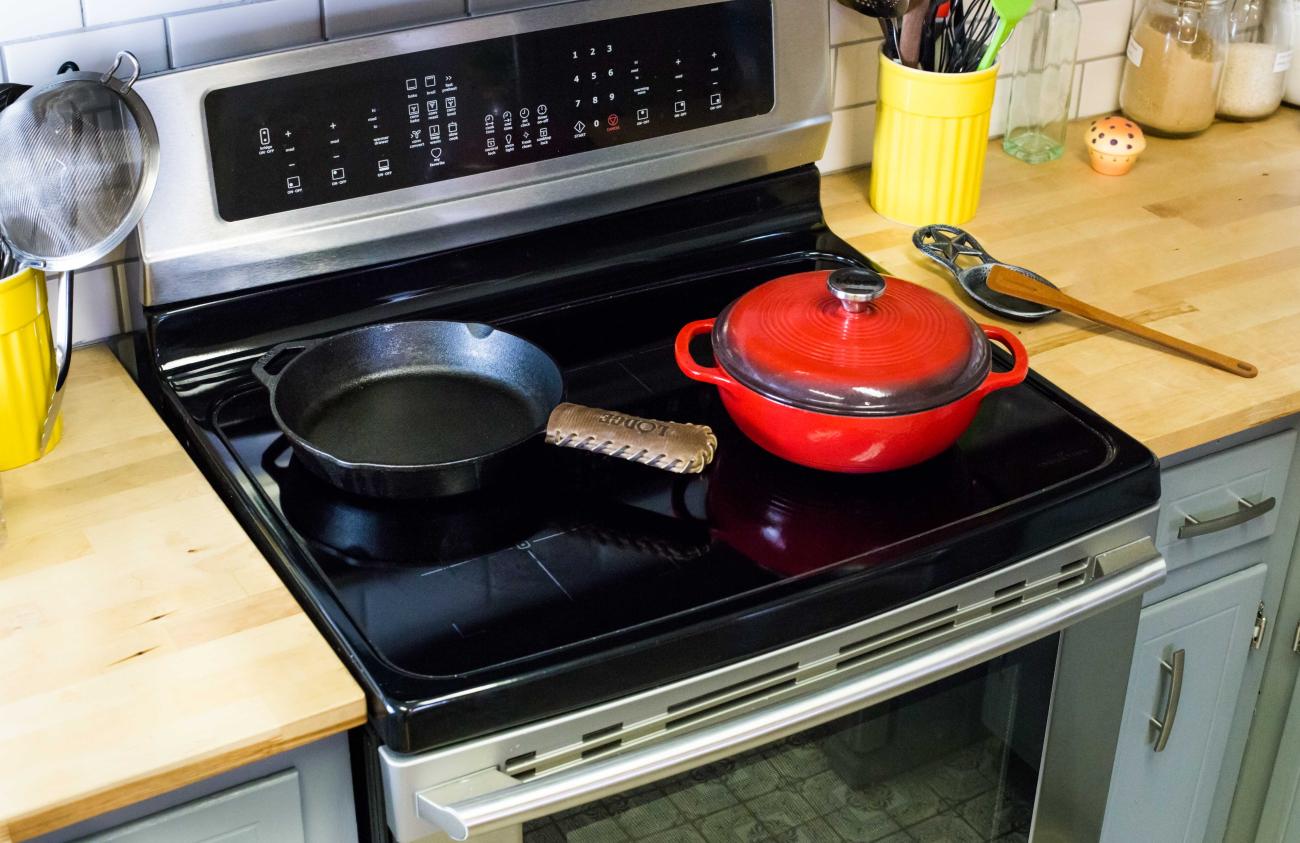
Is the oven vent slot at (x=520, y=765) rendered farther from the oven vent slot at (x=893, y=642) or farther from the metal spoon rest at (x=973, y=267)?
the metal spoon rest at (x=973, y=267)

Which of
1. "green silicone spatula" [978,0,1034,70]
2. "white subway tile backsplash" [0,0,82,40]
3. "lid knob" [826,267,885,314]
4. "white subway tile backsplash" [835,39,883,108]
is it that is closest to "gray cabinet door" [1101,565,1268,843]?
"lid knob" [826,267,885,314]

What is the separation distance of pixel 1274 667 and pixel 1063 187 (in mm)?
620

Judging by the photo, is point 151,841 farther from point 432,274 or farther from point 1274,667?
point 1274,667

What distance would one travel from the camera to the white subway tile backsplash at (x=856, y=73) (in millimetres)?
1766

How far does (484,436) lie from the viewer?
1235 millimetres

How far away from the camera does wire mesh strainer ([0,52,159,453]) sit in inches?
45.8

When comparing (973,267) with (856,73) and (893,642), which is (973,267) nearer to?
(856,73)

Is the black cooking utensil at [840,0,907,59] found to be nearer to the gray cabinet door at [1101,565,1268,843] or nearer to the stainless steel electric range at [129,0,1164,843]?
the stainless steel electric range at [129,0,1164,843]

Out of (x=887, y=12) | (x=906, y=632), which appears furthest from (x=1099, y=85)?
(x=906, y=632)

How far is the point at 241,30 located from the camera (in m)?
1.37

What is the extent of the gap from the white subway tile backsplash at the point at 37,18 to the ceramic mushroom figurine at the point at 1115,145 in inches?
46.6

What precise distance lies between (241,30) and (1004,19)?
795 millimetres

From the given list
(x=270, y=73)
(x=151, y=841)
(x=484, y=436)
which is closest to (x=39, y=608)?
(x=151, y=841)

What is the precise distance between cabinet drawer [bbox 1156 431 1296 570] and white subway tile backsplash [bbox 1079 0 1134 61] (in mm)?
744
